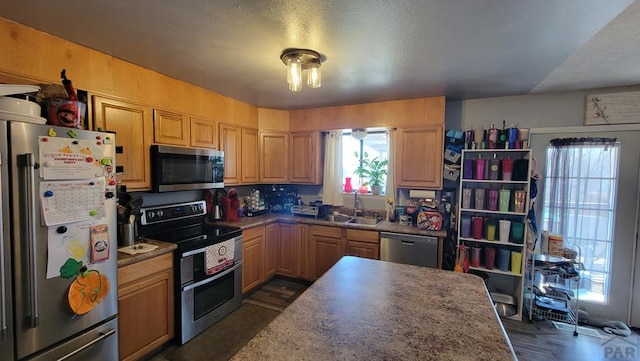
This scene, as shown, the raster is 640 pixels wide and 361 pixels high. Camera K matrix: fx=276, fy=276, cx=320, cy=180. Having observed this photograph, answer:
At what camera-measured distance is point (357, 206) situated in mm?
3738

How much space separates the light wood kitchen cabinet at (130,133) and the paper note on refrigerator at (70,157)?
1.62ft

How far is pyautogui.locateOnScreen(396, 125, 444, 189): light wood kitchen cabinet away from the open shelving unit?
26cm

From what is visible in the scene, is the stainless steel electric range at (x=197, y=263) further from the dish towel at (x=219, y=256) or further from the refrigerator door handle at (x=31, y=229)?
the refrigerator door handle at (x=31, y=229)

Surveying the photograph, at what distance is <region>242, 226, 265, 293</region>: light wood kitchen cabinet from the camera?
3072 mm

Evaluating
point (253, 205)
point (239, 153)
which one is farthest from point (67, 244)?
point (253, 205)

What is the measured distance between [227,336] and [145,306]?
2.55 feet

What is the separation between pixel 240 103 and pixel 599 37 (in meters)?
3.16

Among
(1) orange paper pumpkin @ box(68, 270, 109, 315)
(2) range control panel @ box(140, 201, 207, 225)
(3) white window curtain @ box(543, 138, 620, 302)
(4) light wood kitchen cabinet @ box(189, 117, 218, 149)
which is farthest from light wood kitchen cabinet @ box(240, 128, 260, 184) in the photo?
(3) white window curtain @ box(543, 138, 620, 302)

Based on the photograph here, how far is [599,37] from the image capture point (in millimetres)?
1696

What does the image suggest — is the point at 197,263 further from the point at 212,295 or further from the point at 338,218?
the point at 338,218

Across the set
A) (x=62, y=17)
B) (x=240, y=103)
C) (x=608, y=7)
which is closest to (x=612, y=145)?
(x=608, y=7)

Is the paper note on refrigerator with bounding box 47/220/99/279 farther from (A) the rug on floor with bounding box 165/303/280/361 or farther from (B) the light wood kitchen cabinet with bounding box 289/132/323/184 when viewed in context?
(B) the light wood kitchen cabinet with bounding box 289/132/323/184

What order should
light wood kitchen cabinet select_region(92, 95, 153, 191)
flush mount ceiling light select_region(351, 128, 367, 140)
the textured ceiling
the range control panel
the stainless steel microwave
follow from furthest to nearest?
flush mount ceiling light select_region(351, 128, 367, 140)
the range control panel
the stainless steel microwave
light wood kitchen cabinet select_region(92, 95, 153, 191)
the textured ceiling

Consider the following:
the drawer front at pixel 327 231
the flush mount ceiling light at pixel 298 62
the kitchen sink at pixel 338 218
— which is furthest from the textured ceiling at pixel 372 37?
the kitchen sink at pixel 338 218
